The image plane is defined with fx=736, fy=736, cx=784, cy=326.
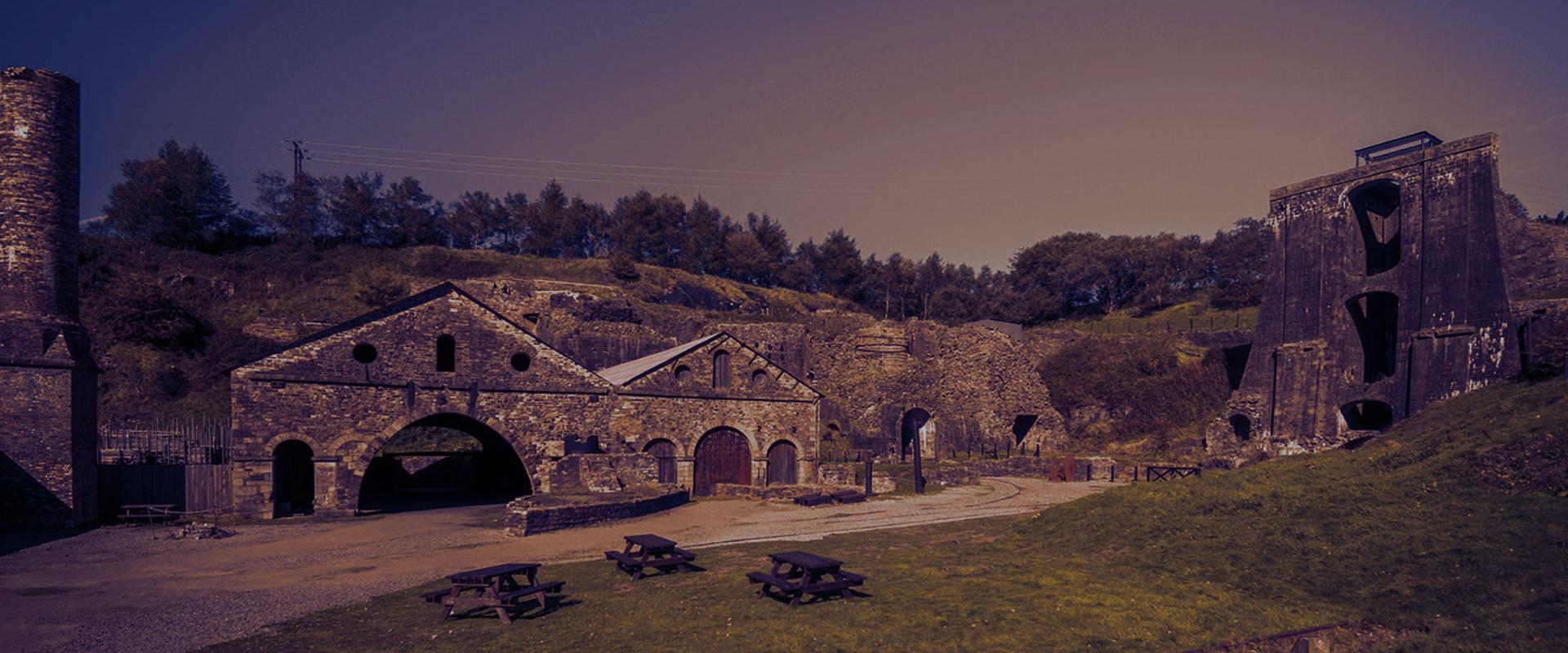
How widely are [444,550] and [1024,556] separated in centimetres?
1231

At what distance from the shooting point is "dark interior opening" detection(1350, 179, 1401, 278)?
114ft

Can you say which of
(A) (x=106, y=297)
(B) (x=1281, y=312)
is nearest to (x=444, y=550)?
(B) (x=1281, y=312)

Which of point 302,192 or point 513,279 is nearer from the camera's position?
point 513,279

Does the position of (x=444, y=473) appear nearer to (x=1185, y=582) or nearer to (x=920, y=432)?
(x=920, y=432)

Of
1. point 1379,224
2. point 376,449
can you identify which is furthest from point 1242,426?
point 376,449

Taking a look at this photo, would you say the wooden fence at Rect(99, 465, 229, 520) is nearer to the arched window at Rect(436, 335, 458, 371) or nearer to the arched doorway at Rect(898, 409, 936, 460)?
the arched window at Rect(436, 335, 458, 371)

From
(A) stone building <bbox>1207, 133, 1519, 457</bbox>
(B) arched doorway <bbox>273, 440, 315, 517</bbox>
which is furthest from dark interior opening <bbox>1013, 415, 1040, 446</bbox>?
(B) arched doorway <bbox>273, 440, 315, 517</bbox>

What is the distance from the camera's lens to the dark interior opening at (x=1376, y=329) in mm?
34156

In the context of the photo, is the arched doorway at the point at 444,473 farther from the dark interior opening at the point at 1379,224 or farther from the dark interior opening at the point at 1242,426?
the dark interior opening at the point at 1379,224

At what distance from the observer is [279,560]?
15117 millimetres

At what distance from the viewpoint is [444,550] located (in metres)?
16.4

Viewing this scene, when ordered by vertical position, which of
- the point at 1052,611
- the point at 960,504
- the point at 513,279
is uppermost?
the point at 513,279

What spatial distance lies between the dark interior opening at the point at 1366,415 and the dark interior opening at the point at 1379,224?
6.20 metres

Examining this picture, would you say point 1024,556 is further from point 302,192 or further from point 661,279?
point 302,192
